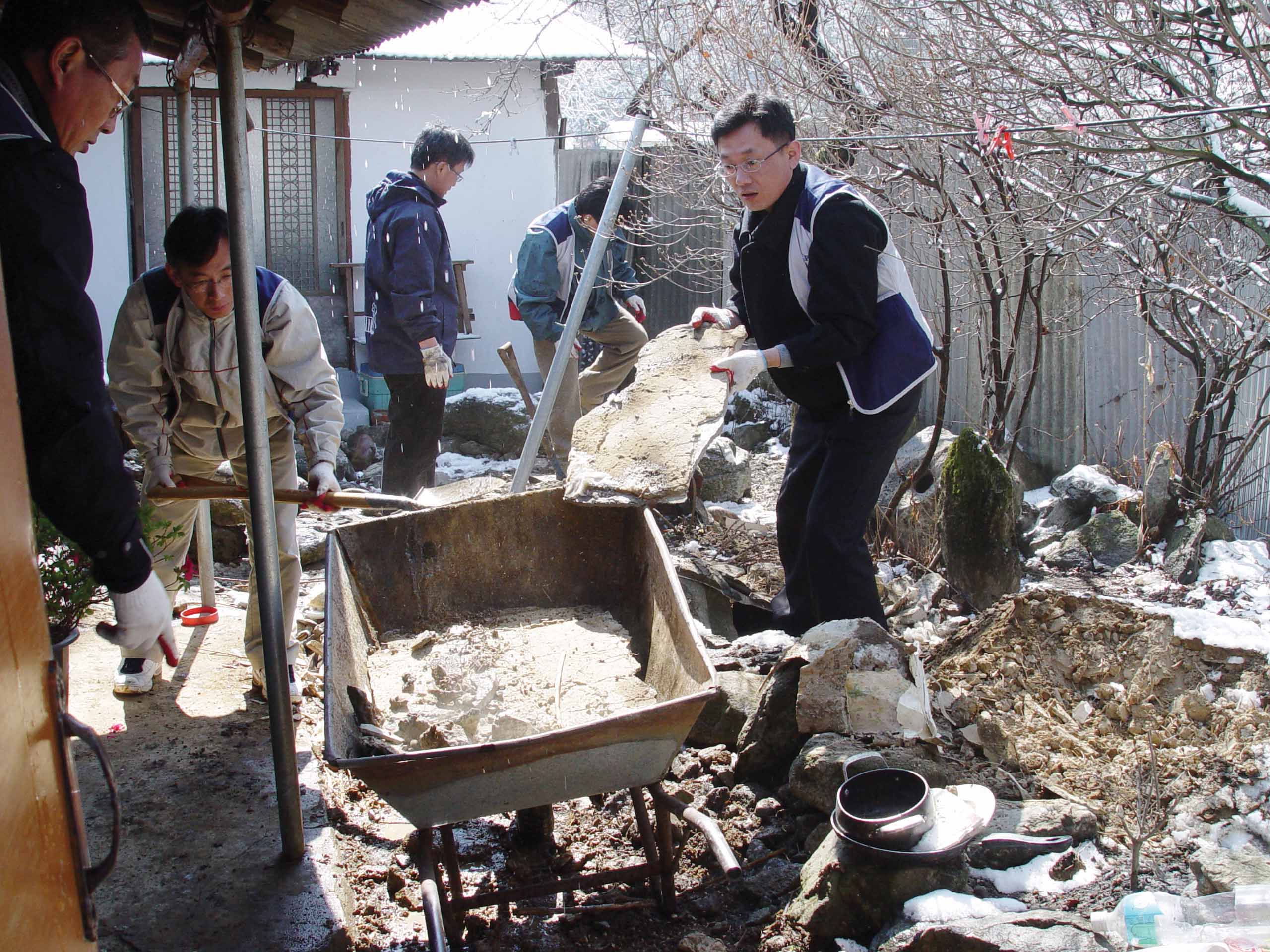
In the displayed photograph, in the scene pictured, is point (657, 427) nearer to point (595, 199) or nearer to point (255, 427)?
point (255, 427)

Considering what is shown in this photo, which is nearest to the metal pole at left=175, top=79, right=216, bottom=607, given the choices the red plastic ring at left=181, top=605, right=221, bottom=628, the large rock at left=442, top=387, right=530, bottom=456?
the red plastic ring at left=181, top=605, right=221, bottom=628

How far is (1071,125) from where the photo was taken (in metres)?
3.07

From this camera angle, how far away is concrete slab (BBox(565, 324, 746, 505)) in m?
3.81

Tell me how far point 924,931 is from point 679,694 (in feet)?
2.97

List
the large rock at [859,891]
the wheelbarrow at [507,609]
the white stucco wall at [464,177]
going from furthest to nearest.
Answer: the white stucco wall at [464,177]
the large rock at [859,891]
the wheelbarrow at [507,609]

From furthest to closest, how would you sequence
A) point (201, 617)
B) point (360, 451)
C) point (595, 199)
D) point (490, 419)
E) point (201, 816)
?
point (490, 419)
point (360, 451)
point (595, 199)
point (201, 617)
point (201, 816)

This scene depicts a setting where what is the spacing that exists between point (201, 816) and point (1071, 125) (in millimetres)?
3357

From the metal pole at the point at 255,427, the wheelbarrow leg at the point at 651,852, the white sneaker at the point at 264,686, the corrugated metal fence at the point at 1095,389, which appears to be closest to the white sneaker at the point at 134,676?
the white sneaker at the point at 264,686

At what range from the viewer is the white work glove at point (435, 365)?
559 cm

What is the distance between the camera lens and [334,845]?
2.90 m

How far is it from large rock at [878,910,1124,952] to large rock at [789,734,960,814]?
61cm

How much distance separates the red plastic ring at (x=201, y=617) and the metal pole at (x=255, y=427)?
1.95 meters

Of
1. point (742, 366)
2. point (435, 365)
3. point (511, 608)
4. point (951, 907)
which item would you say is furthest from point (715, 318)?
point (951, 907)

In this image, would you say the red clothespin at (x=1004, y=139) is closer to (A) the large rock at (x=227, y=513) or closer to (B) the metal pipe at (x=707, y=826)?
(B) the metal pipe at (x=707, y=826)
